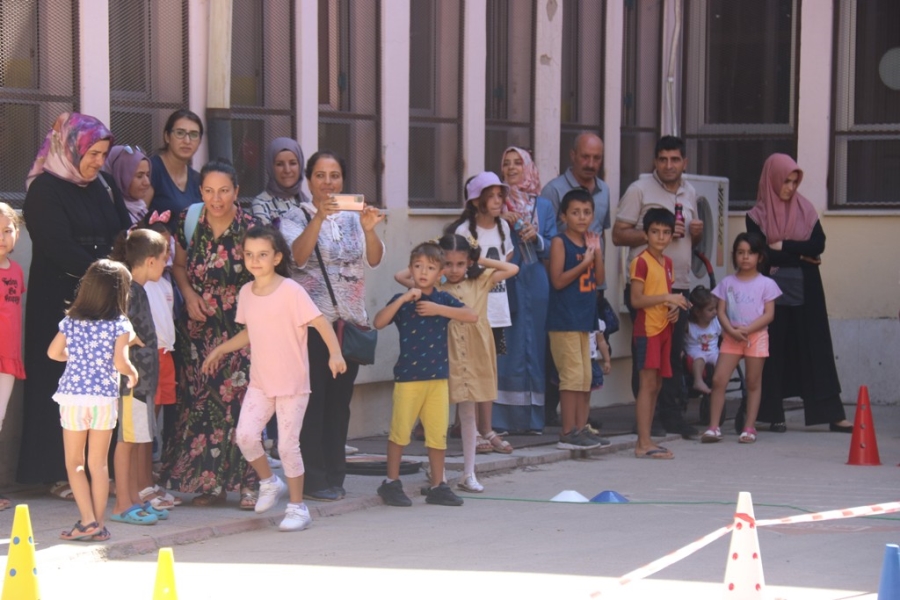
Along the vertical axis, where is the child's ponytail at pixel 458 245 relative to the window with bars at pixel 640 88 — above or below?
below

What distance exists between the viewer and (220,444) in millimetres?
8008

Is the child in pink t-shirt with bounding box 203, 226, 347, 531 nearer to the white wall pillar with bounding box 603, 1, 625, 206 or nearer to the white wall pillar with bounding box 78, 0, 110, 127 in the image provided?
the white wall pillar with bounding box 78, 0, 110, 127

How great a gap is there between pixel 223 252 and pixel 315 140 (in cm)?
282

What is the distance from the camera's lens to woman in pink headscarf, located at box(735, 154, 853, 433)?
12.1 m

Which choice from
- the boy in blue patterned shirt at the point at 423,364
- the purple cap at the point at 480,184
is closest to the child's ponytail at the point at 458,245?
the boy in blue patterned shirt at the point at 423,364

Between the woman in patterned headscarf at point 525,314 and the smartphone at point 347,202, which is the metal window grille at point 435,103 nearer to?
the woman in patterned headscarf at point 525,314

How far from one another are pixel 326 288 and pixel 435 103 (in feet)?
12.9

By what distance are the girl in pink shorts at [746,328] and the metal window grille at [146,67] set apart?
449 cm

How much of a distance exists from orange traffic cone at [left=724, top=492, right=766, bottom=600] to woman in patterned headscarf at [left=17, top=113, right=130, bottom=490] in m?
3.77

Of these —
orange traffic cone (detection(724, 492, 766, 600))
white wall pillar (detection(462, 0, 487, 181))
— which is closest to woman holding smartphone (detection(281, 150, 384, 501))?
orange traffic cone (detection(724, 492, 766, 600))

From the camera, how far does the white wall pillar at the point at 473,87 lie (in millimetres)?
11984

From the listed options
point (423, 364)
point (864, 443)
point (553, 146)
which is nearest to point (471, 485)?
point (423, 364)

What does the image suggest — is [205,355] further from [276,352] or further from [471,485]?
[471,485]

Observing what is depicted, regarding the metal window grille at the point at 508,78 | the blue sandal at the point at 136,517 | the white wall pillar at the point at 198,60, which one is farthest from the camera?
the metal window grille at the point at 508,78
